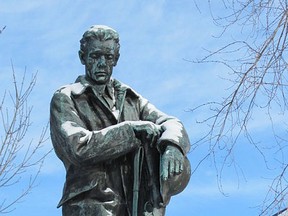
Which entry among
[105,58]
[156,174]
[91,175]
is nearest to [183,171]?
[156,174]

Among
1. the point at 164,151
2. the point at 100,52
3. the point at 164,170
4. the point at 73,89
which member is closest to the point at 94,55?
the point at 100,52

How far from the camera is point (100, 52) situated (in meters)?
4.79

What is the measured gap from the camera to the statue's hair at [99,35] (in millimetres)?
4816

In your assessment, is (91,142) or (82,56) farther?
(82,56)

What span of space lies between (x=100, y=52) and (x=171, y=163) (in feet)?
2.76

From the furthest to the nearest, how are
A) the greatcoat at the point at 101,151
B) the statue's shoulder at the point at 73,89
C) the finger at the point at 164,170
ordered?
the statue's shoulder at the point at 73,89 < the greatcoat at the point at 101,151 < the finger at the point at 164,170

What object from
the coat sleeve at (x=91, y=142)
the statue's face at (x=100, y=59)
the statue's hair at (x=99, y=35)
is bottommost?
the coat sleeve at (x=91, y=142)

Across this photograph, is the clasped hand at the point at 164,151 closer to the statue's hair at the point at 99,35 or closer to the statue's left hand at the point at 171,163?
the statue's left hand at the point at 171,163

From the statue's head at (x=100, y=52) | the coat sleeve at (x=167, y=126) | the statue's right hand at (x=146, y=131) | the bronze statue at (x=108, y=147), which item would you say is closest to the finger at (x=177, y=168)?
the bronze statue at (x=108, y=147)

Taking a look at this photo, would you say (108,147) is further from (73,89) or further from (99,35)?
(99,35)

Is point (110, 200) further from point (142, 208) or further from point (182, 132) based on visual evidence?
point (182, 132)

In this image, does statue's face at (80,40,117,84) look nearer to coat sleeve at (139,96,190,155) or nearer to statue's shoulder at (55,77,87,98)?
statue's shoulder at (55,77,87,98)

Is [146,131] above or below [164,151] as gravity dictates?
above

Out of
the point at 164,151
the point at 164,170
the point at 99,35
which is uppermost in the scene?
the point at 99,35
